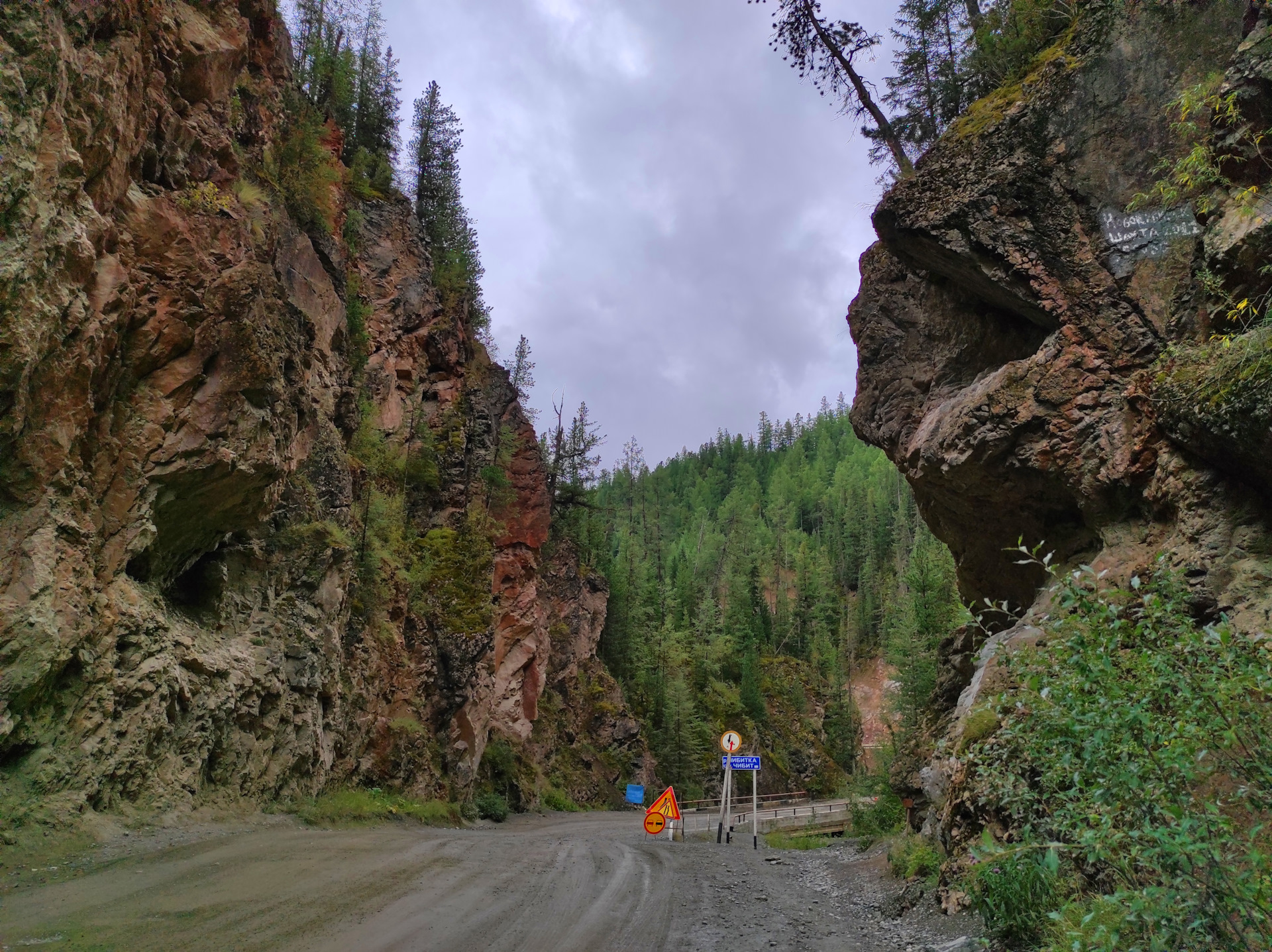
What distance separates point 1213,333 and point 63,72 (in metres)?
14.9

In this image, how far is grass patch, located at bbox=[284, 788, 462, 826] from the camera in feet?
45.0

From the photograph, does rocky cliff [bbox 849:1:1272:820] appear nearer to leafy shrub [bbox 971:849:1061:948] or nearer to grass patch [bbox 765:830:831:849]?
leafy shrub [bbox 971:849:1061:948]

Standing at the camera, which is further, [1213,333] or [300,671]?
[300,671]

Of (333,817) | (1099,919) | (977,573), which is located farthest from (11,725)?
(977,573)

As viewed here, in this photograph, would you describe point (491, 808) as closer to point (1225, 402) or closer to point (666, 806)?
point (666, 806)

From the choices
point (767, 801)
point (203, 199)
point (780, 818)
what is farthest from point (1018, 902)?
point (767, 801)

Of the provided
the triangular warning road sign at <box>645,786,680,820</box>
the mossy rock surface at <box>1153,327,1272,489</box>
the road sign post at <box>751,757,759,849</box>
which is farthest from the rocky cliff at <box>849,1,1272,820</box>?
the triangular warning road sign at <box>645,786,680,820</box>

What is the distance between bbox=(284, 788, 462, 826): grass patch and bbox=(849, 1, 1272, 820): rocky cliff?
38.1 ft

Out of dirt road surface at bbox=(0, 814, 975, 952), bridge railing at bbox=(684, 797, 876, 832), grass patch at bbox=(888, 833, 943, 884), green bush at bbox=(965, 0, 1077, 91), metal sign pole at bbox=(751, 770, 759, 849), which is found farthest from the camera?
bridge railing at bbox=(684, 797, 876, 832)

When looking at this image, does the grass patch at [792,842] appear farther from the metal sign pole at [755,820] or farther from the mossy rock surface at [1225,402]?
the mossy rock surface at [1225,402]

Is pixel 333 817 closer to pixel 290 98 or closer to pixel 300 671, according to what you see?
pixel 300 671

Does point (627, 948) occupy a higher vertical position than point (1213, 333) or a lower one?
lower

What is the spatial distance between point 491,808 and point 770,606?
217ft

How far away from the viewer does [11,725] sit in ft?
26.2
